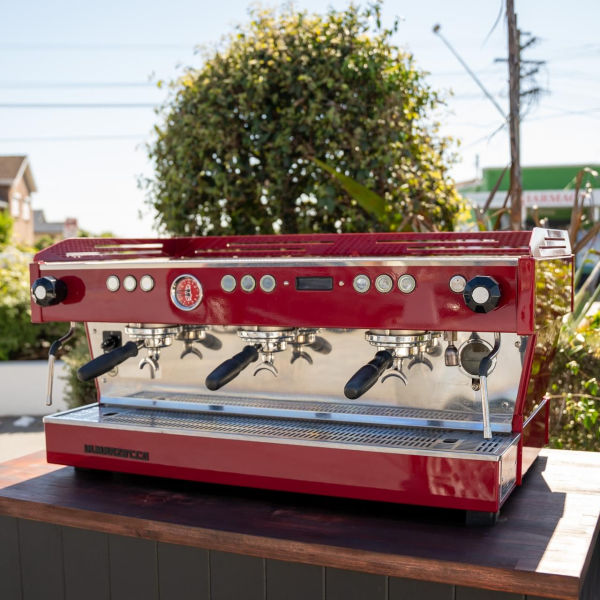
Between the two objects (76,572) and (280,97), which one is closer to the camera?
(76,572)

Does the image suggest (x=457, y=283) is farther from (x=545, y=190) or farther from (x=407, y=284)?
(x=545, y=190)

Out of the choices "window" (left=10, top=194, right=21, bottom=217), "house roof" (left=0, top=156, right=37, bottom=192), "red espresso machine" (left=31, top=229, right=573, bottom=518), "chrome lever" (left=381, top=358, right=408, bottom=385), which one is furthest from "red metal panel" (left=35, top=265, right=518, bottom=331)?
"house roof" (left=0, top=156, right=37, bottom=192)

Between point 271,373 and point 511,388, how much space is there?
572mm

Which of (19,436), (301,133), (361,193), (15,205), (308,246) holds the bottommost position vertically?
(19,436)

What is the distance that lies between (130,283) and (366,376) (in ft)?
2.10

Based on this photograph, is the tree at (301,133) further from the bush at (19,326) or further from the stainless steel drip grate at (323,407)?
the bush at (19,326)

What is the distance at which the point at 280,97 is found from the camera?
157 inches

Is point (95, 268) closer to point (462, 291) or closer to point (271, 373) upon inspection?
point (271, 373)

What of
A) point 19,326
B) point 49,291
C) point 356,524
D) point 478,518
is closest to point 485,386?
point 478,518

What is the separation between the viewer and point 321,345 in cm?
174

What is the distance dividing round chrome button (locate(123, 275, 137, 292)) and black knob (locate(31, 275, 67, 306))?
179 mm

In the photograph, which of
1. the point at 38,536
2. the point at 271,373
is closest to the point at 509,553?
the point at 271,373

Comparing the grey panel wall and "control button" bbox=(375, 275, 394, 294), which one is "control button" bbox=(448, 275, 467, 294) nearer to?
"control button" bbox=(375, 275, 394, 294)

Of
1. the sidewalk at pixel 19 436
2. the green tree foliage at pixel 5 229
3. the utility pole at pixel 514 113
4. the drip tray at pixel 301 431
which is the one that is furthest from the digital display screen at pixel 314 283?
the green tree foliage at pixel 5 229
